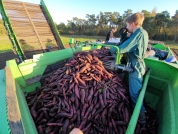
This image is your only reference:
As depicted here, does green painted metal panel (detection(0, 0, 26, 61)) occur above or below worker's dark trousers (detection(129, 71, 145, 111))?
above

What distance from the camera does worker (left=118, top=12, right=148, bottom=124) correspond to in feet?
8.08

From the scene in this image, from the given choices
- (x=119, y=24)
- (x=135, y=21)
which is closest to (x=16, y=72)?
(x=135, y=21)

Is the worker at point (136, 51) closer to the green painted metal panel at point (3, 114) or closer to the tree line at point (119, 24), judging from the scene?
the green painted metal panel at point (3, 114)

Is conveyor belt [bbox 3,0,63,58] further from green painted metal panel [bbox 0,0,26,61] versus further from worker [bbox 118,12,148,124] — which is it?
worker [bbox 118,12,148,124]

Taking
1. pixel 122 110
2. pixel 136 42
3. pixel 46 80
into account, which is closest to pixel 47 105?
pixel 46 80

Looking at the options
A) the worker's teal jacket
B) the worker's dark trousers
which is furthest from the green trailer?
the worker's teal jacket

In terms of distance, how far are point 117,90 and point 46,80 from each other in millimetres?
1762

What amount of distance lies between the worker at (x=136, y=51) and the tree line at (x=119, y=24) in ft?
73.2

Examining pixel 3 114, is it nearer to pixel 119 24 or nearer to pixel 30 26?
pixel 30 26

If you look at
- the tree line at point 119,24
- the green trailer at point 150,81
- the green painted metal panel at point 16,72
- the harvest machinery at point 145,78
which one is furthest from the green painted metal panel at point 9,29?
the tree line at point 119,24

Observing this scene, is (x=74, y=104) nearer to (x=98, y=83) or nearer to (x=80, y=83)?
(x=80, y=83)

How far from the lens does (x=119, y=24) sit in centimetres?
4616

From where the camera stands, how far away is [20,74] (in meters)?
2.66

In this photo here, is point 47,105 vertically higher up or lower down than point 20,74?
lower down
